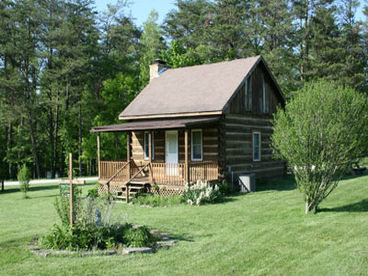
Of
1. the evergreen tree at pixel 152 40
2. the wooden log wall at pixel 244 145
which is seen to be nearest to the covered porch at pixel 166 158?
the wooden log wall at pixel 244 145

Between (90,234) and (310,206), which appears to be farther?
(310,206)

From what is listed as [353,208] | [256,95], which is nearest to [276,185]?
[256,95]

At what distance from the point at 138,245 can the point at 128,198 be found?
8454 mm

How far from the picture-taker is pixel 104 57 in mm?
38562

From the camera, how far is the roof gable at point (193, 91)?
18.4 meters

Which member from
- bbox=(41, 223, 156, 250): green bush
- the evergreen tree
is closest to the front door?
bbox=(41, 223, 156, 250): green bush

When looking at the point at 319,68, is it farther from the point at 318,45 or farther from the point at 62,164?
the point at 62,164

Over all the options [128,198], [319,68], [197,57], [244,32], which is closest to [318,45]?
[319,68]

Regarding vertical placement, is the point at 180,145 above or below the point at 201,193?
above

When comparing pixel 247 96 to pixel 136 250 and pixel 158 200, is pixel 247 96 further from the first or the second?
pixel 136 250

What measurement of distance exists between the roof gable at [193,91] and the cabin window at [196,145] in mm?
1261

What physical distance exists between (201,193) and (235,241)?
19.3 ft

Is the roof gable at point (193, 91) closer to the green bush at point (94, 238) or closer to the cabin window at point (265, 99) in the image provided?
the cabin window at point (265, 99)

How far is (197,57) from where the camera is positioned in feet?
125
